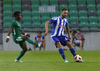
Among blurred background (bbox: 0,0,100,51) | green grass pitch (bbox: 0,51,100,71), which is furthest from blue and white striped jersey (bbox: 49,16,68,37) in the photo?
blurred background (bbox: 0,0,100,51)

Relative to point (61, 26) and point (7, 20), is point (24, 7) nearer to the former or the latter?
point (7, 20)

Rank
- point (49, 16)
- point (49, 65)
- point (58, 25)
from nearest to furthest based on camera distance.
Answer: point (49, 65)
point (58, 25)
point (49, 16)

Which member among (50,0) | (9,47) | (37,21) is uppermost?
(50,0)

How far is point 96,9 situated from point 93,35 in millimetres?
3797

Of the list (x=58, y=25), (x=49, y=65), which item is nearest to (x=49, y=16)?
(x=58, y=25)

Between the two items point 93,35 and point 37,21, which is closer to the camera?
point 93,35

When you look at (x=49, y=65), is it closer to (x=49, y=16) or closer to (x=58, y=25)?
(x=58, y=25)

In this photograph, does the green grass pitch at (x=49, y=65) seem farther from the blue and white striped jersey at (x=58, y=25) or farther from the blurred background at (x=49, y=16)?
the blurred background at (x=49, y=16)

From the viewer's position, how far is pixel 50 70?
6824 mm

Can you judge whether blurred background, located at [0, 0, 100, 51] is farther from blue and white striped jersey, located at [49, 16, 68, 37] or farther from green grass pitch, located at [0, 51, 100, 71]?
blue and white striped jersey, located at [49, 16, 68, 37]

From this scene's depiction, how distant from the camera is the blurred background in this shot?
68.8 feet

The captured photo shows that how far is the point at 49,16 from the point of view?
22938 millimetres

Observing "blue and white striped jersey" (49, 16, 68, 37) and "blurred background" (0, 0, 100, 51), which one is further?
"blurred background" (0, 0, 100, 51)

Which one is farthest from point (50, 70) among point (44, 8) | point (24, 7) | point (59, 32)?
point (24, 7)
